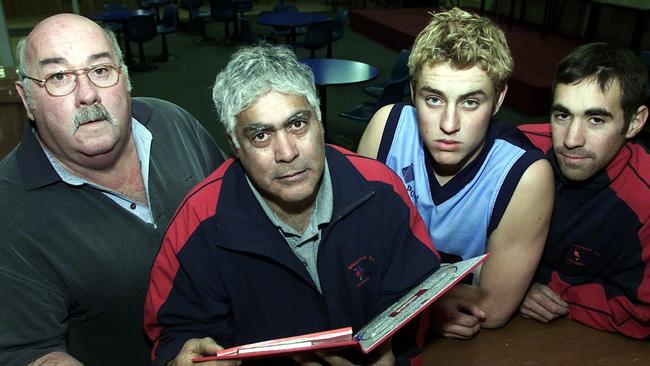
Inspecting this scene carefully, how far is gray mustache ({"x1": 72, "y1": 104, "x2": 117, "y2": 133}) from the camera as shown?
1.60 meters

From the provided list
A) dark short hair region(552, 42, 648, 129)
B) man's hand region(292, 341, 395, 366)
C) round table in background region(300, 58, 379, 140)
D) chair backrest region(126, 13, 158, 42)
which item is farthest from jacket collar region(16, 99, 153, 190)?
chair backrest region(126, 13, 158, 42)

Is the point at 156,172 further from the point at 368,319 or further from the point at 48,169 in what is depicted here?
the point at 368,319

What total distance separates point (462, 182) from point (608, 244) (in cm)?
55

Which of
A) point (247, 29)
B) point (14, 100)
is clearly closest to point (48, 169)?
point (14, 100)

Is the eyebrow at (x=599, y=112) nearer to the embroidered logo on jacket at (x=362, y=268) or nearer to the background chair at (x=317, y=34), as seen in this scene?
the embroidered logo on jacket at (x=362, y=268)

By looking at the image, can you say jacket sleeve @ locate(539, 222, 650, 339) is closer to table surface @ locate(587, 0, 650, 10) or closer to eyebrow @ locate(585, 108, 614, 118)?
eyebrow @ locate(585, 108, 614, 118)

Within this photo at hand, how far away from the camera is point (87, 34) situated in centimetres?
167

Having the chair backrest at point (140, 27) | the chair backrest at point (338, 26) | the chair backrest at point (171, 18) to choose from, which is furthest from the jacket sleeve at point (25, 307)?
the chair backrest at point (171, 18)

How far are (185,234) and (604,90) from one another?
1.42m

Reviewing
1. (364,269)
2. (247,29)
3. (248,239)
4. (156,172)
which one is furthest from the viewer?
(247,29)

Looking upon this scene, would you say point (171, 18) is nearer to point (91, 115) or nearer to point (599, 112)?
point (91, 115)

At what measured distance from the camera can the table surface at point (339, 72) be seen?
514cm

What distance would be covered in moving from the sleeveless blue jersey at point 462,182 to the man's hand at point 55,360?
1253 mm

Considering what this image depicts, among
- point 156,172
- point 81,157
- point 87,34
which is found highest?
point 87,34
